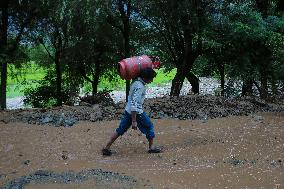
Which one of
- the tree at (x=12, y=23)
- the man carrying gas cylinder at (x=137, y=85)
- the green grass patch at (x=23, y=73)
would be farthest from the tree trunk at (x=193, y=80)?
the man carrying gas cylinder at (x=137, y=85)

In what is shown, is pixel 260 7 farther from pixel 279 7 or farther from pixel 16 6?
pixel 16 6

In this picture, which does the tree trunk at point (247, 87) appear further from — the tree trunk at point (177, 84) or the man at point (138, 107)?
the man at point (138, 107)

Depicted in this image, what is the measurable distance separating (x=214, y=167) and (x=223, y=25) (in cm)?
1099

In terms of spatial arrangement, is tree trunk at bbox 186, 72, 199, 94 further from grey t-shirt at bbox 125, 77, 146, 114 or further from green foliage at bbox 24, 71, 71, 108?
grey t-shirt at bbox 125, 77, 146, 114

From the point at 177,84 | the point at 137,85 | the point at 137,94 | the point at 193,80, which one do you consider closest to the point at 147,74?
the point at 137,85

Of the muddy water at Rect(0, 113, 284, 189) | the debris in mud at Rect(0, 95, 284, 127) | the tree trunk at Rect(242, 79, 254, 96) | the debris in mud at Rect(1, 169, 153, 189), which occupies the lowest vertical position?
the debris in mud at Rect(1, 169, 153, 189)

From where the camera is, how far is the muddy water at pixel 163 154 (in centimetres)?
586

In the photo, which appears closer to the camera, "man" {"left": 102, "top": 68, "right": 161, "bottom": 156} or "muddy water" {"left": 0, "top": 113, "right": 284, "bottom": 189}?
"muddy water" {"left": 0, "top": 113, "right": 284, "bottom": 189}

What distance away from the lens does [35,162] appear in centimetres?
705

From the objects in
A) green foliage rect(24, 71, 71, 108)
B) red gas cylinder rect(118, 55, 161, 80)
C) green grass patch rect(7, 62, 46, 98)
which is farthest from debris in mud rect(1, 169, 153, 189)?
green foliage rect(24, 71, 71, 108)

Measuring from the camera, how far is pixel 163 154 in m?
7.45

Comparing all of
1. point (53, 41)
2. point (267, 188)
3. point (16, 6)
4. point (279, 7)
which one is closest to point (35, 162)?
point (267, 188)

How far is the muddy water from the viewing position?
5855 millimetres

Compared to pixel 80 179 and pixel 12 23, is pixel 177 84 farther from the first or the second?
pixel 80 179
